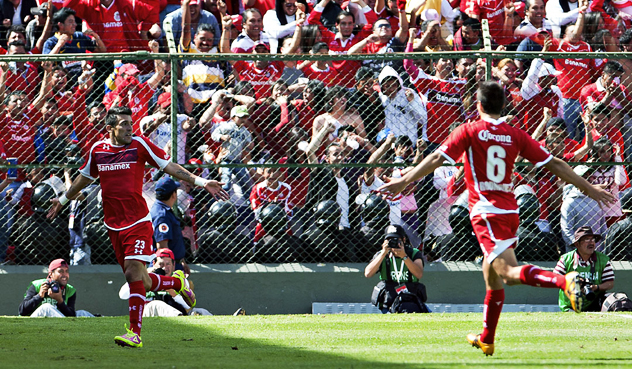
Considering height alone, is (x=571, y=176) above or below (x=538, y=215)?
above

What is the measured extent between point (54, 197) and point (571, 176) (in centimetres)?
655

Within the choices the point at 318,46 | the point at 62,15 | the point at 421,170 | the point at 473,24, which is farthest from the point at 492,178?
the point at 62,15

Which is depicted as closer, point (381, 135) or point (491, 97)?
point (491, 97)

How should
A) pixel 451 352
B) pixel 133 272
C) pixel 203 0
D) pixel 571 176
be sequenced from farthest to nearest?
pixel 203 0 < pixel 133 272 < pixel 451 352 < pixel 571 176

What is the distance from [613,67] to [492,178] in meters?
5.55

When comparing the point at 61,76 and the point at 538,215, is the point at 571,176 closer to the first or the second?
the point at 538,215

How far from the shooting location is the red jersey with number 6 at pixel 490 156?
5684 mm

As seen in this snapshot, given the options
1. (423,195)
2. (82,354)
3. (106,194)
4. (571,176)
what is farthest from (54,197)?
(571,176)

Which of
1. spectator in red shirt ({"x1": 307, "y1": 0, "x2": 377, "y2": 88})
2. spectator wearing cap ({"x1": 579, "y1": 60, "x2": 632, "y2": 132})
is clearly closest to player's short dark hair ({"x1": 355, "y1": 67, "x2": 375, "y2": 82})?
spectator in red shirt ({"x1": 307, "y1": 0, "x2": 377, "y2": 88})

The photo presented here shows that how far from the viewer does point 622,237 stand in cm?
991

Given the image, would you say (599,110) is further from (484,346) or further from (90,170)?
(90,170)

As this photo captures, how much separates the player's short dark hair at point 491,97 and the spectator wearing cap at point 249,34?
6.16m

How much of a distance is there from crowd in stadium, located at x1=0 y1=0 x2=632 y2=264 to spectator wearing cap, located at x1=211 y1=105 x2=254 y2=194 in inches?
0.6

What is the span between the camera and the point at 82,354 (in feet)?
20.7
